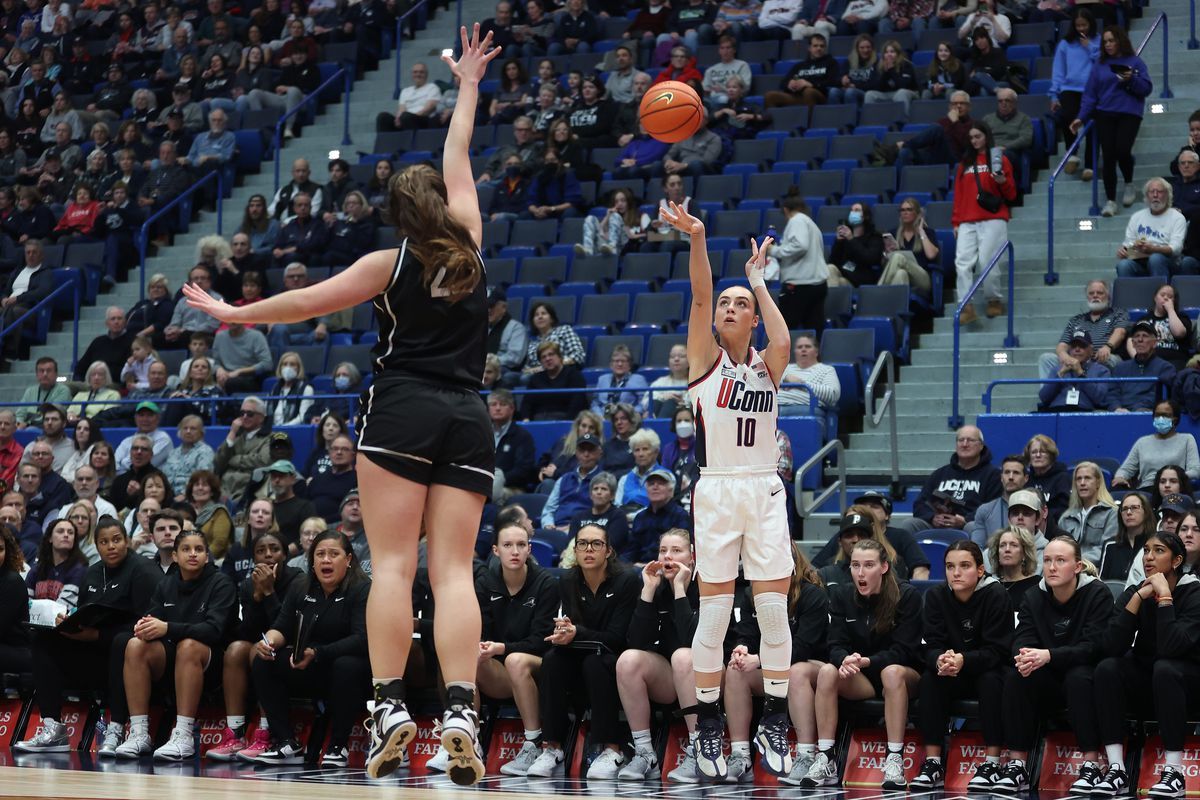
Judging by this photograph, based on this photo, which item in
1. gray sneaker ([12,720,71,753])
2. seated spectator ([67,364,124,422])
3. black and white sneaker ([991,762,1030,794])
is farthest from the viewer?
seated spectator ([67,364,124,422])

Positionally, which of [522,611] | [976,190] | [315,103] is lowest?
[522,611]

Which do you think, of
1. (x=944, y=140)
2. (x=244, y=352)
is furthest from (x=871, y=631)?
(x=244, y=352)

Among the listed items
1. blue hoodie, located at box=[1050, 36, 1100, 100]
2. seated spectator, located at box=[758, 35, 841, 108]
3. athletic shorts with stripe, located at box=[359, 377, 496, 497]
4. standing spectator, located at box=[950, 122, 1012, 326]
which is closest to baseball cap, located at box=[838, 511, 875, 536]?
athletic shorts with stripe, located at box=[359, 377, 496, 497]

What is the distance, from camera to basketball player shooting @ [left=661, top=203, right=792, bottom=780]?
7.50 m

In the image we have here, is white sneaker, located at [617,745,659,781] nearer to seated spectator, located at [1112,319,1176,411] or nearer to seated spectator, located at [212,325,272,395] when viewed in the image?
seated spectator, located at [1112,319,1176,411]

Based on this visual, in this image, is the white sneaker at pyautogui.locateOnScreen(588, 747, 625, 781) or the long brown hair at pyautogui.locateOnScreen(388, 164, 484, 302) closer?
the long brown hair at pyautogui.locateOnScreen(388, 164, 484, 302)

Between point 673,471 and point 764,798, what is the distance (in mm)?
4743

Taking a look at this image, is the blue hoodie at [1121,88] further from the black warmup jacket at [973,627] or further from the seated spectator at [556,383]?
the black warmup jacket at [973,627]

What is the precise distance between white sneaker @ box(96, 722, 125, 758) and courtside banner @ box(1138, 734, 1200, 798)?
610 cm

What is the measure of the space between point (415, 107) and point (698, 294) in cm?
1379

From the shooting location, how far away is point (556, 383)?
47.6 feet

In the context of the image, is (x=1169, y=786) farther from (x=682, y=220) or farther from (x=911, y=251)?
(x=911, y=251)

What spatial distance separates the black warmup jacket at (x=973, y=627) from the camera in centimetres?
871

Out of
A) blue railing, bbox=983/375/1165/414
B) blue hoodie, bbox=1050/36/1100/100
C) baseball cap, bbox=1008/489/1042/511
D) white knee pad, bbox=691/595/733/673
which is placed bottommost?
white knee pad, bbox=691/595/733/673
